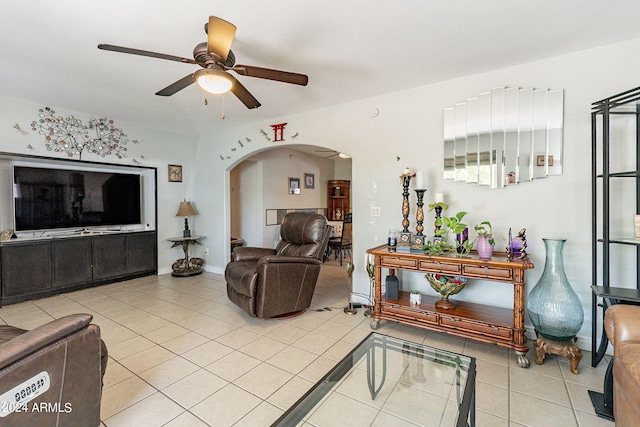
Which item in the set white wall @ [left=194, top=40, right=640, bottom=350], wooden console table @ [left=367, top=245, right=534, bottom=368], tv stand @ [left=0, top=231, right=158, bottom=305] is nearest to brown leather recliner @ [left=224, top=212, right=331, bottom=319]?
white wall @ [left=194, top=40, right=640, bottom=350]

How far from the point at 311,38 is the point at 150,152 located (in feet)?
12.4

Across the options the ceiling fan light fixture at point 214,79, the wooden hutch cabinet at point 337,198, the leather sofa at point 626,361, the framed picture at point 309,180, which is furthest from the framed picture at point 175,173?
the leather sofa at point 626,361

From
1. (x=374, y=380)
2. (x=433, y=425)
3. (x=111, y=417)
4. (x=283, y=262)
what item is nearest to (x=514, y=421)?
(x=433, y=425)

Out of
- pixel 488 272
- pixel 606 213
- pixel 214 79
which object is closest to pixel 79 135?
pixel 214 79

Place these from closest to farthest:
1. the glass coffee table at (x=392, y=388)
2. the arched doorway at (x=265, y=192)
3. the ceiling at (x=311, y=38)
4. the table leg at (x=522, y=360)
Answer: the glass coffee table at (x=392, y=388) < the ceiling at (x=311, y=38) < the table leg at (x=522, y=360) < the arched doorway at (x=265, y=192)

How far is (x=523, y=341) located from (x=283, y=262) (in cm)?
207

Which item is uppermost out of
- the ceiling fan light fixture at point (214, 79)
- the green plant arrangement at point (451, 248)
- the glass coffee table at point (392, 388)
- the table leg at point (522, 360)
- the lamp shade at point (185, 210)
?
the ceiling fan light fixture at point (214, 79)

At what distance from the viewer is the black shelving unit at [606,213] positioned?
5.78 feet

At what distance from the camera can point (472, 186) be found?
9.12 feet

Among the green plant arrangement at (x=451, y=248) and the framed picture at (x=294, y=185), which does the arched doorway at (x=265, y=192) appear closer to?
the framed picture at (x=294, y=185)

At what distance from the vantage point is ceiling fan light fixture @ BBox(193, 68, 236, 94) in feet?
6.10

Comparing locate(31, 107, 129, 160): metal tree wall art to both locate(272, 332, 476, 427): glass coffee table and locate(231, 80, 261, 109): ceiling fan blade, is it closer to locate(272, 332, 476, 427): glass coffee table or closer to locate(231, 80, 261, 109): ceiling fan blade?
locate(231, 80, 261, 109): ceiling fan blade

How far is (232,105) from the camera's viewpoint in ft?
11.7

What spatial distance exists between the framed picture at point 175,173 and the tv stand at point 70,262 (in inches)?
39.6
